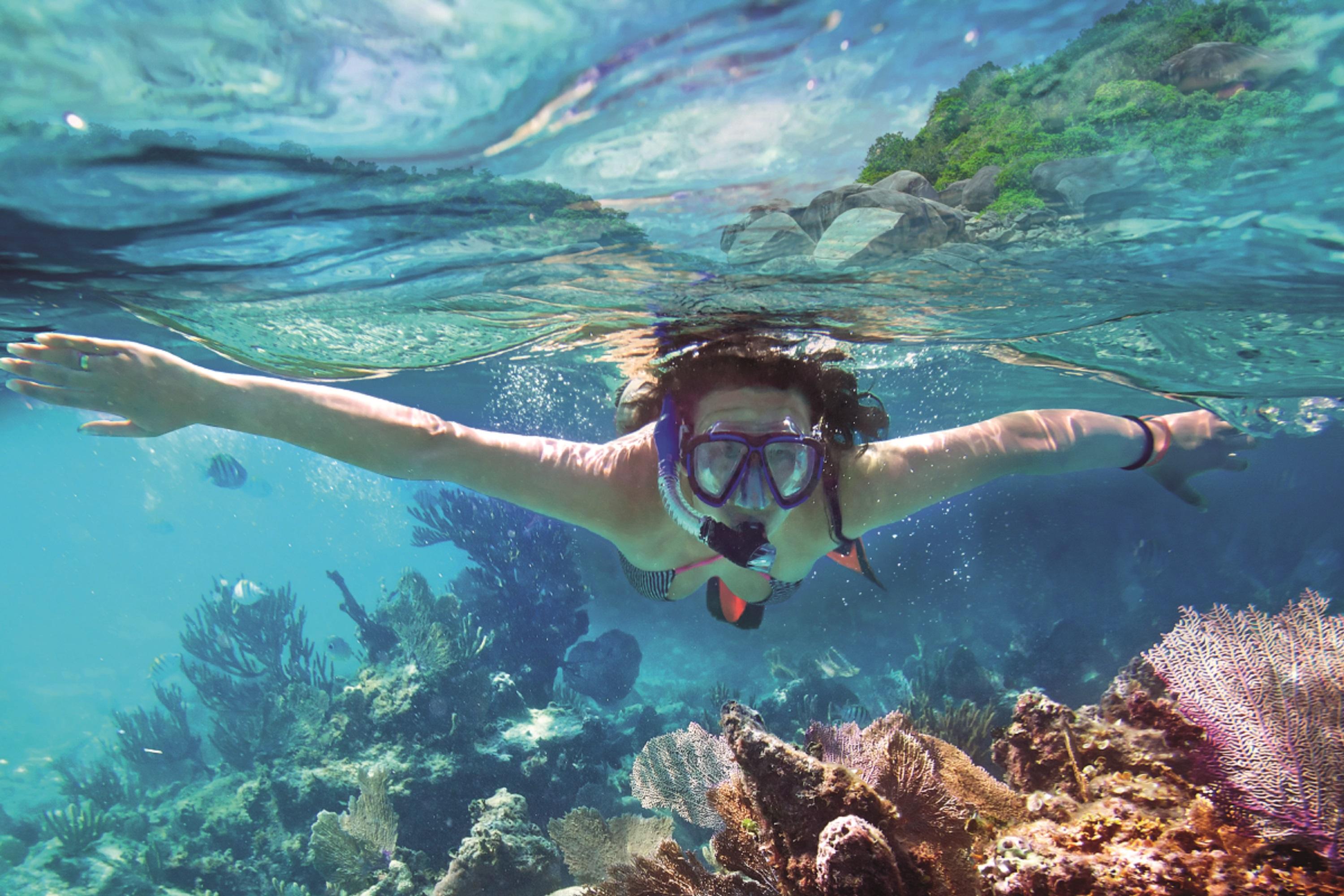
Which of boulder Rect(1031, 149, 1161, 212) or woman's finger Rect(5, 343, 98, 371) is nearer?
woman's finger Rect(5, 343, 98, 371)

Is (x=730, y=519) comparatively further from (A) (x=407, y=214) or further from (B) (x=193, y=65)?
(B) (x=193, y=65)

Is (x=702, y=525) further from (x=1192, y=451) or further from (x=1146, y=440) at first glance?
(x=1192, y=451)

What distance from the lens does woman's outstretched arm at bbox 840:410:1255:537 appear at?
440cm

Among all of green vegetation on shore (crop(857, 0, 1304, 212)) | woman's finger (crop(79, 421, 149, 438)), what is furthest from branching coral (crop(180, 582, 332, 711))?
green vegetation on shore (crop(857, 0, 1304, 212))

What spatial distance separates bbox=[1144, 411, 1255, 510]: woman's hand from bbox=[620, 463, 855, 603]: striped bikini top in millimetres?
2960

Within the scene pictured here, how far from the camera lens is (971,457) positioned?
439 cm

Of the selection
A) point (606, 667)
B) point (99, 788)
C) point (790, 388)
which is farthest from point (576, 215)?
point (99, 788)

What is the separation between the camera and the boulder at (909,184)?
13.2ft

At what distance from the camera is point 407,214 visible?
182 inches

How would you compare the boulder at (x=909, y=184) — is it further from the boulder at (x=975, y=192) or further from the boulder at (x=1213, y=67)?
the boulder at (x=1213, y=67)

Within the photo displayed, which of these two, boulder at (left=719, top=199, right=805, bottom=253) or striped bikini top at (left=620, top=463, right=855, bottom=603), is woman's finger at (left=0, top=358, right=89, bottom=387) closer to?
striped bikini top at (left=620, top=463, right=855, bottom=603)

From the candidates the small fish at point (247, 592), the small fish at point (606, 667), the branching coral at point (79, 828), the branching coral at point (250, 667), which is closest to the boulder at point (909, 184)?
the small fish at point (606, 667)

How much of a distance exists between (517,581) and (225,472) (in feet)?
22.6

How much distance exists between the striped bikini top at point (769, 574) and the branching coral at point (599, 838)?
1.75 m
